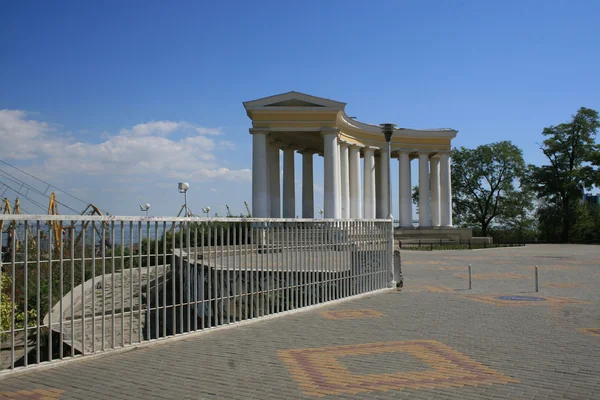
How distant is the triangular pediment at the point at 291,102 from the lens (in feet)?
130

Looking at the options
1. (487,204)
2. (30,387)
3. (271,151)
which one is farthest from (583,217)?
(30,387)

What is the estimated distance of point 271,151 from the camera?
4494 centimetres

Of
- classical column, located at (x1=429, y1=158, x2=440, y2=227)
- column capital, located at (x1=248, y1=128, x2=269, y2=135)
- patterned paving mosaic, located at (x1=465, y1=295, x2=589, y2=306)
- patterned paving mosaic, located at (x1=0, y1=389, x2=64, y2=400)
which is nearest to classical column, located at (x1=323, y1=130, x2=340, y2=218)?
column capital, located at (x1=248, y1=128, x2=269, y2=135)

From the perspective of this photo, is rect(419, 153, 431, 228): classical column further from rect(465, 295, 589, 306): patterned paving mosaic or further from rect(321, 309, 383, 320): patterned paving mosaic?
rect(321, 309, 383, 320): patterned paving mosaic

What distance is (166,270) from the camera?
10891 millimetres

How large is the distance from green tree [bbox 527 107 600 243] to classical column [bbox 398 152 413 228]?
80.2 feet

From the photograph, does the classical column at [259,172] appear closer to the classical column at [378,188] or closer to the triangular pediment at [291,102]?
the triangular pediment at [291,102]

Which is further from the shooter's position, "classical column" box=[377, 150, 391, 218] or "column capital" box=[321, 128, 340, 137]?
"classical column" box=[377, 150, 391, 218]

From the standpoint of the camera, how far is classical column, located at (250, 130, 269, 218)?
4041 cm

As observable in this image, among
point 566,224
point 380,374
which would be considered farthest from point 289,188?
point 380,374

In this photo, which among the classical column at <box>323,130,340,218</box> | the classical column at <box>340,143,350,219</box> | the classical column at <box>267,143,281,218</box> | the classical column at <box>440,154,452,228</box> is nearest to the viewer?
the classical column at <box>323,130,340,218</box>

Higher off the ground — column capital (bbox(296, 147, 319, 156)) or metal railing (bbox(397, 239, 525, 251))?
column capital (bbox(296, 147, 319, 156))

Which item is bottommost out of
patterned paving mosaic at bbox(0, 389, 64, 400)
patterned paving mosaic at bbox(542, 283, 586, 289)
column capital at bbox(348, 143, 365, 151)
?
patterned paving mosaic at bbox(542, 283, 586, 289)

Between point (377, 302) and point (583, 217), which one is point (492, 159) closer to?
point (583, 217)
